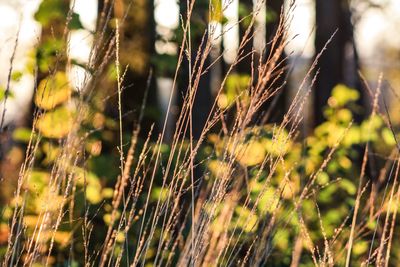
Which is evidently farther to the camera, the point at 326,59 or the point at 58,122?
the point at 326,59

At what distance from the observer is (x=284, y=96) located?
7363 millimetres

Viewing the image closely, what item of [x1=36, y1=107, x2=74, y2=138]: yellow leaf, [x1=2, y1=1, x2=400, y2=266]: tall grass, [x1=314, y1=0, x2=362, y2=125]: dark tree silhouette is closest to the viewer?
[x1=2, y1=1, x2=400, y2=266]: tall grass

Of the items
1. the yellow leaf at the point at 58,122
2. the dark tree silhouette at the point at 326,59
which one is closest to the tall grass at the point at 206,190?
the yellow leaf at the point at 58,122

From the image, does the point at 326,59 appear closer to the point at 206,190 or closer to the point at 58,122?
the point at 58,122

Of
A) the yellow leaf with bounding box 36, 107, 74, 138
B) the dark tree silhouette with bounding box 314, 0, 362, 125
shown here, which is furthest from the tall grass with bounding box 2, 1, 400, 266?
the dark tree silhouette with bounding box 314, 0, 362, 125

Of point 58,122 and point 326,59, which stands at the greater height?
point 326,59

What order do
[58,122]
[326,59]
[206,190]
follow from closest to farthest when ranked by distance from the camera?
[206,190] < [58,122] < [326,59]

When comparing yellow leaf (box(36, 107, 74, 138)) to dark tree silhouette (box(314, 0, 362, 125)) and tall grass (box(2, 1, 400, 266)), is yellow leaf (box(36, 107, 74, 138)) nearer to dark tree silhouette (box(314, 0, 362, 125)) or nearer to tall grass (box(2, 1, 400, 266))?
tall grass (box(2, 1, 400, 266))

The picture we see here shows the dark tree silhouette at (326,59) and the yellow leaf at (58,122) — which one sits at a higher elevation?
the dark tree silhouette at (326,59)

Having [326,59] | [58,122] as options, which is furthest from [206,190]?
[326,59]

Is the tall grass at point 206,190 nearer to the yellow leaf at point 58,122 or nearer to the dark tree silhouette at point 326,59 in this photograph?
the yellow leaf at point 58,122

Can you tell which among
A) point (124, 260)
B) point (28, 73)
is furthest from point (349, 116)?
point (28, 73)

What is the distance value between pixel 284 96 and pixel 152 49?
2.56m

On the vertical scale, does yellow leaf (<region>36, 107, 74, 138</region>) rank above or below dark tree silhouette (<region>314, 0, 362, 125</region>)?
below
